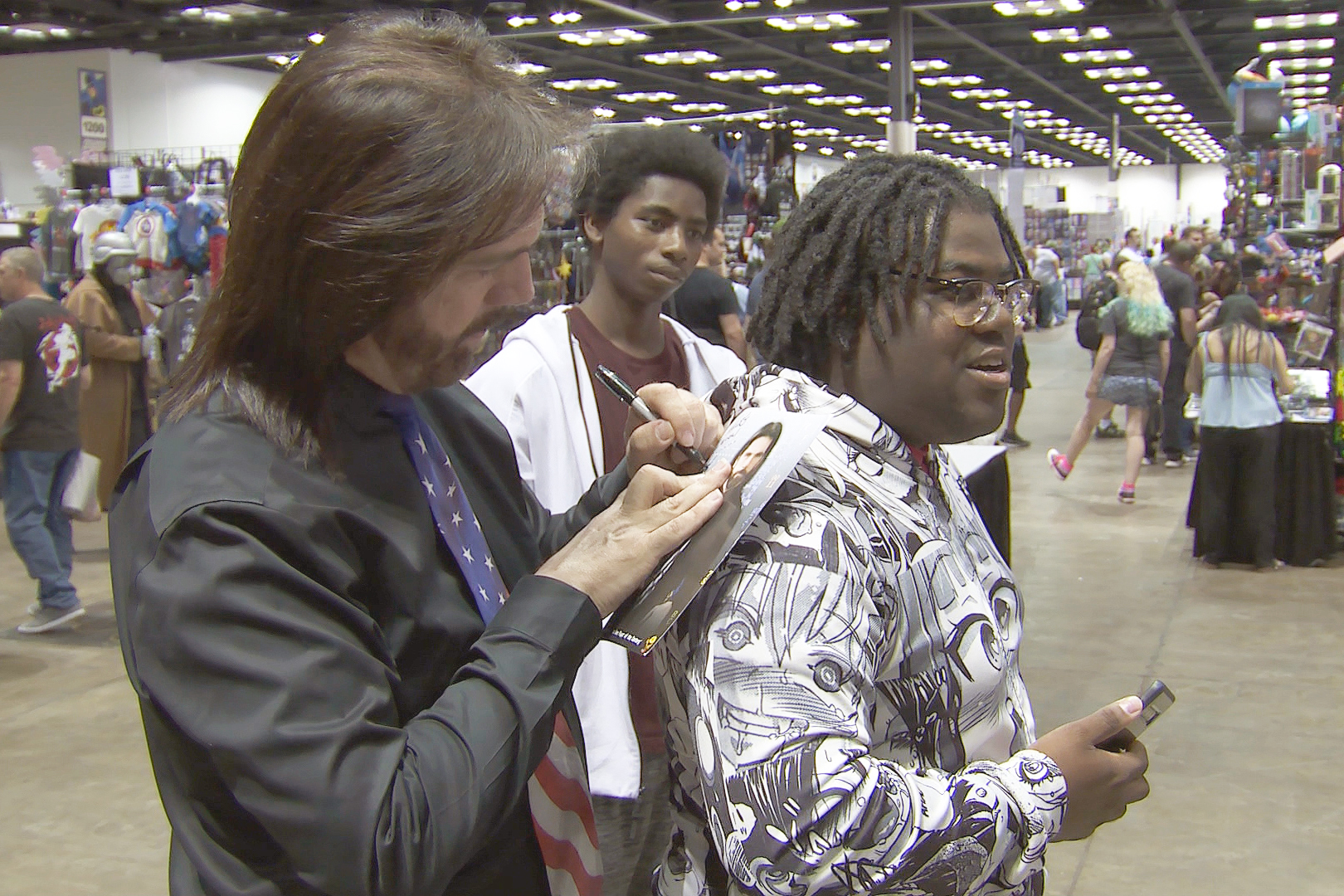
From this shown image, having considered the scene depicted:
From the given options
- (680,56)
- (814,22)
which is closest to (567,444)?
(814,22)

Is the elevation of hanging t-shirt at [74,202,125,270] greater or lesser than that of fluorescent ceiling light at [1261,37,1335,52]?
lesser

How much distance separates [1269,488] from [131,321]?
6520mm

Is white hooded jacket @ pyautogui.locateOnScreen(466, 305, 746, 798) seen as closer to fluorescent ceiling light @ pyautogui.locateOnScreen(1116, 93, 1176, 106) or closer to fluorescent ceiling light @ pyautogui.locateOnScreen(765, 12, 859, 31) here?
fluorescent ceiling light @ pyautogui.locateOnScreen(765, 12, 859, 31)

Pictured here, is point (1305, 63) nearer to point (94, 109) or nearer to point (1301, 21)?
point (1301, 21)

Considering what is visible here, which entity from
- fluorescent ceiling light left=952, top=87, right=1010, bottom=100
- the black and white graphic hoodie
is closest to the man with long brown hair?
the black and white graphic hoodie

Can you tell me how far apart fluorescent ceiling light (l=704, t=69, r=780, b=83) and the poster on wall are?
9.25 m

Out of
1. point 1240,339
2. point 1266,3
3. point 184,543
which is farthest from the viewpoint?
point 1266,3

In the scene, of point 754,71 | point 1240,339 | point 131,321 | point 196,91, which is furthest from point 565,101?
point 754,71

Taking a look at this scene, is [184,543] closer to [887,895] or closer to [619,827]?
[887,895]

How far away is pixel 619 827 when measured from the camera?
2.04 meters

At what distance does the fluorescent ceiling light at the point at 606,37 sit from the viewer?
1404cm

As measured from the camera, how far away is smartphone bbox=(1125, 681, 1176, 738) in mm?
1225

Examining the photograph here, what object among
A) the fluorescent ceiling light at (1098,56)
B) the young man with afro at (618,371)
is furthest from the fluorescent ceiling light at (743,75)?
the young man with afro at (618,371)

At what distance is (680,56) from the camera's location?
17547 mm
